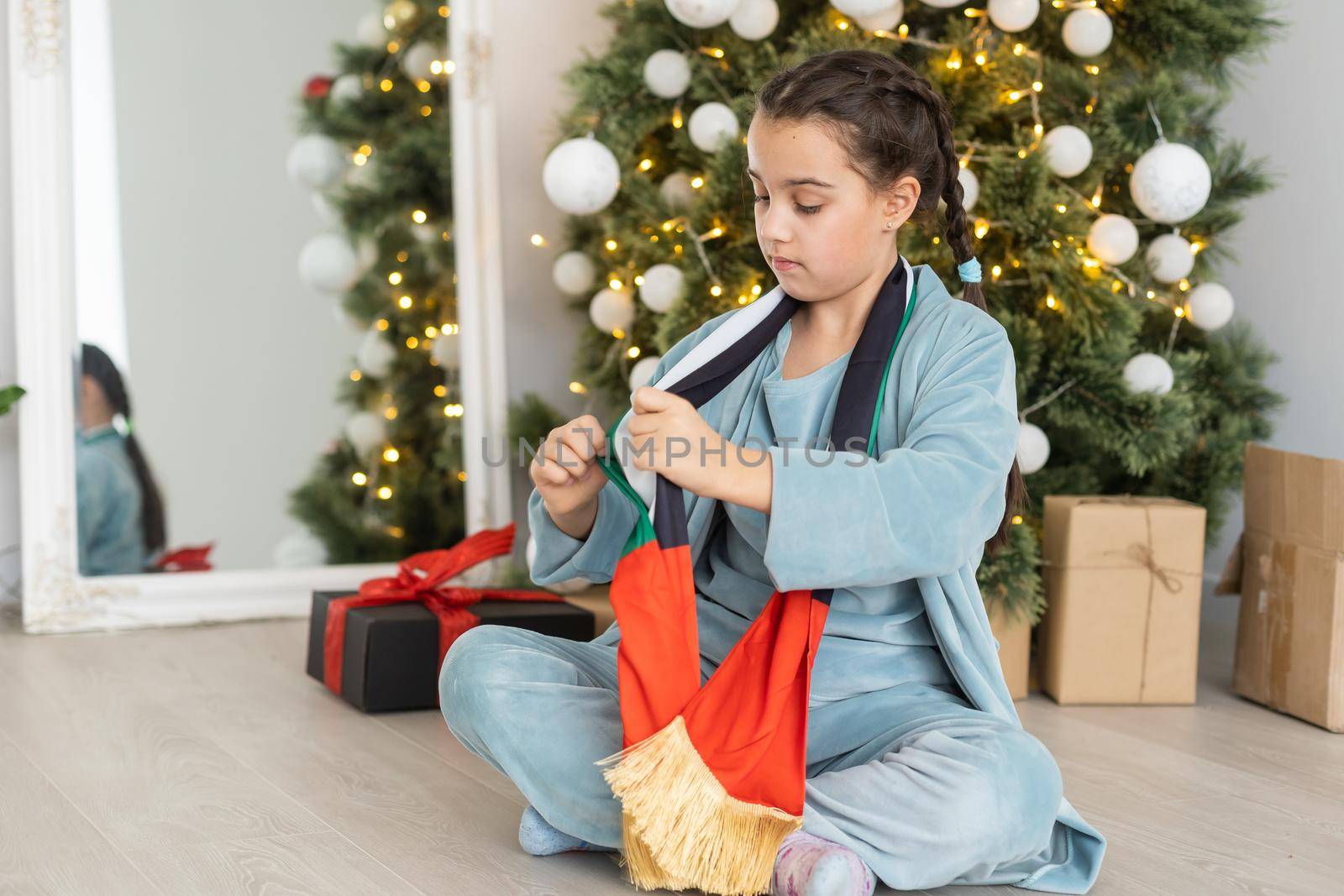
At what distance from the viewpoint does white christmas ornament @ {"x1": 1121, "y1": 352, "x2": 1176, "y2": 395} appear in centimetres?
206

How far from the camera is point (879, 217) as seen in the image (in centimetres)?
136

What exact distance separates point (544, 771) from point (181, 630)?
1387mm

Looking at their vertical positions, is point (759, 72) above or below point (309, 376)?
above

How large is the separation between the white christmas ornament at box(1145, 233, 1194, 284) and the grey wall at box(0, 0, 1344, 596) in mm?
314

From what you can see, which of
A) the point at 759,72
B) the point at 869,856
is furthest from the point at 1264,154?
the point at 869,856

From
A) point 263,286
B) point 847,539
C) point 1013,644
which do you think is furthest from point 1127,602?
point 263,286

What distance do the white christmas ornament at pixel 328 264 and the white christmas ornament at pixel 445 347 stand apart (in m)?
0.20

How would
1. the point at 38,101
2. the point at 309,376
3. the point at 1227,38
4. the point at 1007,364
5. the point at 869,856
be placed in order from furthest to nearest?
the point at 309,376 → the point at 38,101 → the point at 1227,38 → the point at 1007,364 → the point at 869,856

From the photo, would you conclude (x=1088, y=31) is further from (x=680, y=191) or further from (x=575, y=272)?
(x=575, y=272)

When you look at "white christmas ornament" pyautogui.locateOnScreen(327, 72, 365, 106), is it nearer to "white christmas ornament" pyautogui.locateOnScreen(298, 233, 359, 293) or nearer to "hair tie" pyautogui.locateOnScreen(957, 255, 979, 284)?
"white christmas ornament" pyautogui.locateOnScreen(298, 233, 359, 293)

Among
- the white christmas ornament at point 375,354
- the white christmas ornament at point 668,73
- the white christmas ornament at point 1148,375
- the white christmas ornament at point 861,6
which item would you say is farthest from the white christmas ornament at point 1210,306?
the white christmas ornament at point 375,354

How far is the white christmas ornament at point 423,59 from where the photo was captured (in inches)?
106

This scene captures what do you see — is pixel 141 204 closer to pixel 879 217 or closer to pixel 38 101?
pixel 38 101

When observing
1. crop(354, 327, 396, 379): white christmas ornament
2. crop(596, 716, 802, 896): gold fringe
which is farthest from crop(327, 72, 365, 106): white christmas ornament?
crop(596, 716, 802, 896): gold fringe
